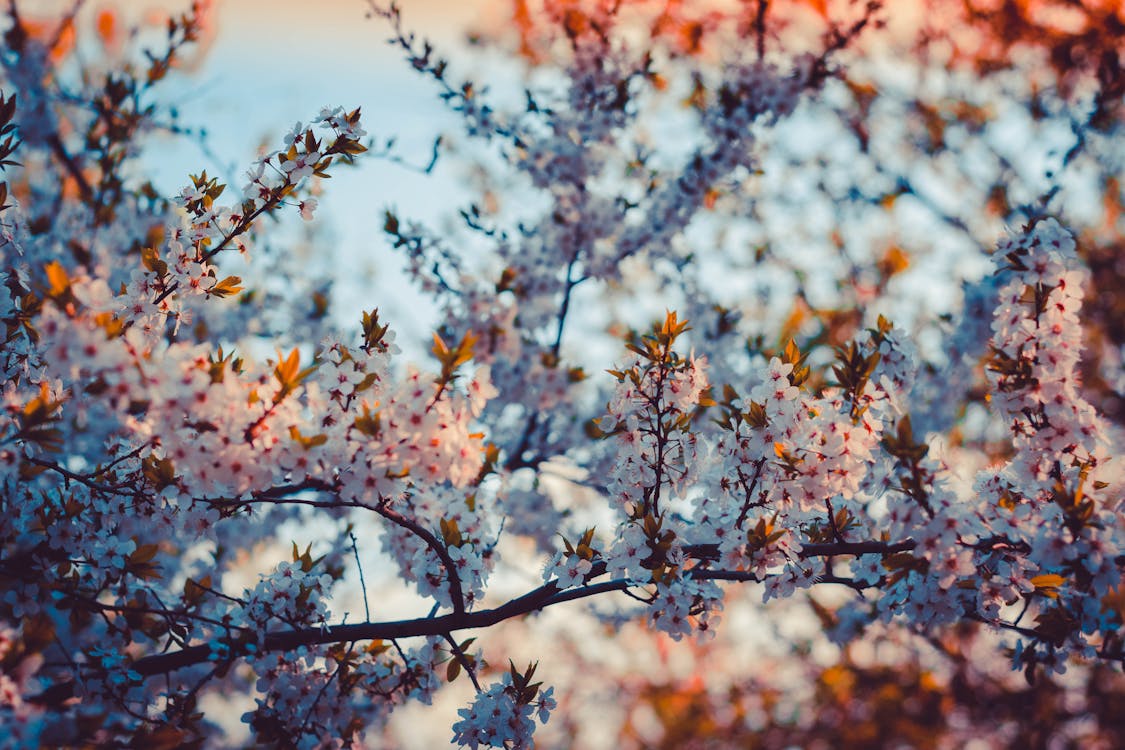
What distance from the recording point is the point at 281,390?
97.0 inches

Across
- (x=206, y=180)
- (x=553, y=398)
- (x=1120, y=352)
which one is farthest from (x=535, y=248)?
(x=1120, y=352)

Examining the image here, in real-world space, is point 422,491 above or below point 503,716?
above

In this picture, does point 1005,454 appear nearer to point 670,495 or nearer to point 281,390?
point 670,495

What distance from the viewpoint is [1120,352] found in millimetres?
8461

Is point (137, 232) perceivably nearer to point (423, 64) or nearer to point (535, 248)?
point (423, 64)

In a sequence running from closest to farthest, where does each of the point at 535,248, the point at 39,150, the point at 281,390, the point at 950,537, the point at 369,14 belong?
the point at 281,390 < the point at 950,537 < the point at 369,14 < the point at 535,248 < the point at 39,150

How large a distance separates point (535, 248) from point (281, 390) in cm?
352

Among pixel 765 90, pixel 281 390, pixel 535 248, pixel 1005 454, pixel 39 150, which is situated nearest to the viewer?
pixel 281 390

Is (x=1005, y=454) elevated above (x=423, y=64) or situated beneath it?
situated beneath

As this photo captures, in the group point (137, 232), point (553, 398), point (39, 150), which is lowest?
point (553, 398)

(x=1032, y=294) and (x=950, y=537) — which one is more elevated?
(x=1032, y=294)

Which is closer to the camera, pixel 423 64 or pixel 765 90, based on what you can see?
pixel 423 64

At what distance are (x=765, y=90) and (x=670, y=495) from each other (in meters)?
3.53

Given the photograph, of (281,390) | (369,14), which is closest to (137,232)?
(369,14)
